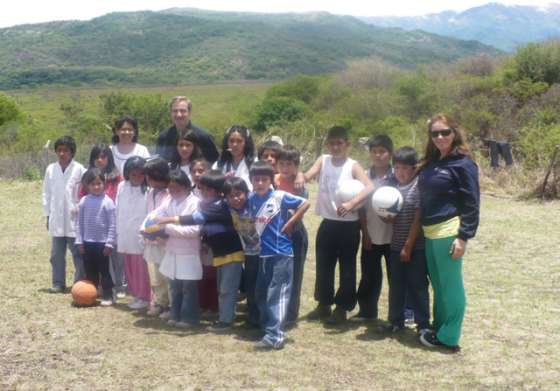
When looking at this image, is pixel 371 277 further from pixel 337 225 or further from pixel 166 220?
pixel 166 220

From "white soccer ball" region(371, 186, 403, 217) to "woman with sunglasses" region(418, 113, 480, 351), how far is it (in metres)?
0.23

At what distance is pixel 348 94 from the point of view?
51.6 metres

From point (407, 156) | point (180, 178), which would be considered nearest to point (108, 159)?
point (180, 178)

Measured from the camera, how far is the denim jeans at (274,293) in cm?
516

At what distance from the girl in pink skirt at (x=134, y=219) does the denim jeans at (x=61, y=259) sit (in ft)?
2.55

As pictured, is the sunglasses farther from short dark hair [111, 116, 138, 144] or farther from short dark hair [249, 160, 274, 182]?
short dark hair [111, 116, 138, 144]

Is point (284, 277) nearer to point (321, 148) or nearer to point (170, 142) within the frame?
point (170, 142)

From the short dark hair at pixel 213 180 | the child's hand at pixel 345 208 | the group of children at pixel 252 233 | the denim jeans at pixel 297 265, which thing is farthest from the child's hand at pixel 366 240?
the short dark hair at pixel 213 180

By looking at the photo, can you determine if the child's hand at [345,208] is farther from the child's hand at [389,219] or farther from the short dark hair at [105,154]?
the short dark hair at [105,154]

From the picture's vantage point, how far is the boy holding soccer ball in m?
5.27

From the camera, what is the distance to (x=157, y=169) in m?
5.75

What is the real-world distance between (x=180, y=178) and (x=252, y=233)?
800 millimetres

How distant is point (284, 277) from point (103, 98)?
4292cm

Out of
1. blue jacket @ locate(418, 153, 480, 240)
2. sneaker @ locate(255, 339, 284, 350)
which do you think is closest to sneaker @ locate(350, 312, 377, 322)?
sneaker @ locate(255, 339, 284, 350)
